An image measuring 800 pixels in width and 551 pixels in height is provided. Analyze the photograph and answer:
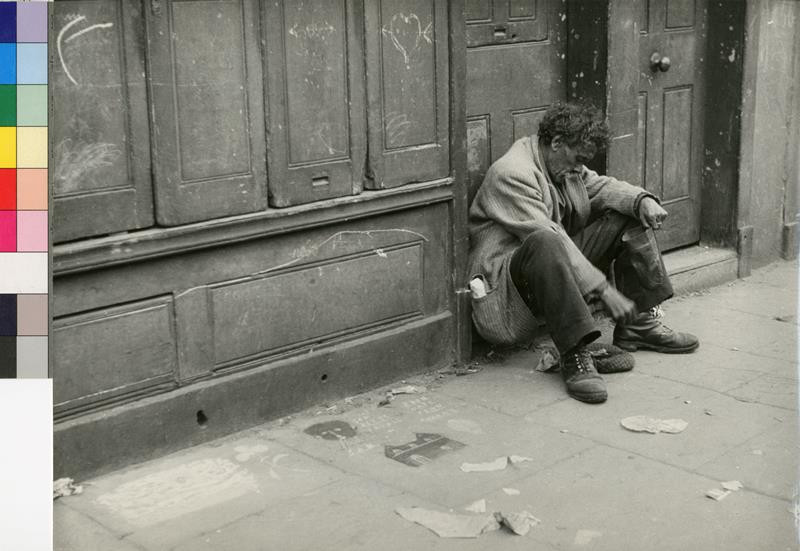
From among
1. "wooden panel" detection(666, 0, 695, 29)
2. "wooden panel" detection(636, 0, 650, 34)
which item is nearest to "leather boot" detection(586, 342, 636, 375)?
"wooden panel" detection(636, 0, 650, 34)

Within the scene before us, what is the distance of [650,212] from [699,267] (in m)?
1.61

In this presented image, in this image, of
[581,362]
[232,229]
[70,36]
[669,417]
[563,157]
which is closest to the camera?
[70,36]

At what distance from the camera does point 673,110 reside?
23.3 ft

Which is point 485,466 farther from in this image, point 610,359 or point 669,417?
point 610,359

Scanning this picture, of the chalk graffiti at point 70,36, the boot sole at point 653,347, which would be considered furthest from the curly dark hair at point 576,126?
the chalk graffiti at point 70,36

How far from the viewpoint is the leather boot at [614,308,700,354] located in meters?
5.92

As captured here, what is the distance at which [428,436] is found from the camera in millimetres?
4863

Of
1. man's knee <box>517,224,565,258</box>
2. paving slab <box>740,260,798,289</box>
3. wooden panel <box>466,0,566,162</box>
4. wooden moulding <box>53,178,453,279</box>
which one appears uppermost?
wooden panel <box>466,0,566,162</box>

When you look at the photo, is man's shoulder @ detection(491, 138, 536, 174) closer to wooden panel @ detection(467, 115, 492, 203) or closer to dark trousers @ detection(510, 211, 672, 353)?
wooden panel @ detection(467, 115, 492, 203)

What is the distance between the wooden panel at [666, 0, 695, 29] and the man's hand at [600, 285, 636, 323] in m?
2.15

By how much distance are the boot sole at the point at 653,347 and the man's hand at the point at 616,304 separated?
43 cm

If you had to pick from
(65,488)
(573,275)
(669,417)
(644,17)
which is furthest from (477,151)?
(65,488)

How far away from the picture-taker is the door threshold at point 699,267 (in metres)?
7.01

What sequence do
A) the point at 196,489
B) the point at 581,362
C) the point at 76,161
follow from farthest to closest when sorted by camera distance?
1. the point at 581,362
2. the point at 196,489
3. the point at 76,161
